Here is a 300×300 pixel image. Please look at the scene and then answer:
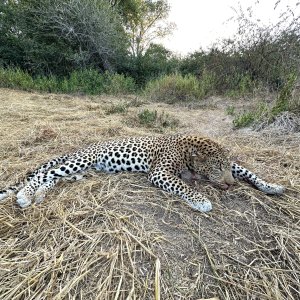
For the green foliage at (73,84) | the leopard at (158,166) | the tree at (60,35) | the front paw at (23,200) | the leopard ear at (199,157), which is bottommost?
the green foliage at (73,84)

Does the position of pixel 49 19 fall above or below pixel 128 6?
below

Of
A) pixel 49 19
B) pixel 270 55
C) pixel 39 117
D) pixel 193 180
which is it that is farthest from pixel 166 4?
pixel 193 180

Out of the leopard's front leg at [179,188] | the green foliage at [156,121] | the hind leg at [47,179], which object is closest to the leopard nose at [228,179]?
the leopard's front leg at [179,188]

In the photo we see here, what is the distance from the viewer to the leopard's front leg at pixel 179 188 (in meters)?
3.00

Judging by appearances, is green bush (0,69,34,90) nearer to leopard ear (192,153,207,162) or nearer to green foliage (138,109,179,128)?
green foliage (138,109,179,128)

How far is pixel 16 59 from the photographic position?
53.9ft

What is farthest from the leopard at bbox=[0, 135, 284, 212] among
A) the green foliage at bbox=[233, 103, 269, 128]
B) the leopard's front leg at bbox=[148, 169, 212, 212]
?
the green foliage at bbox=[233, 103, 269, 128]

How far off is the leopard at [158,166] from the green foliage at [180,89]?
21.8 ft

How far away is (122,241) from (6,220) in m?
1.29

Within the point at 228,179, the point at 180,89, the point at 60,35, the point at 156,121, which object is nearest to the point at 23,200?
the point at 228,179

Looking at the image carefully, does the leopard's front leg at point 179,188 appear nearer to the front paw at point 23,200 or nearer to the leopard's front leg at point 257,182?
the leopard's front leg at point 257,182

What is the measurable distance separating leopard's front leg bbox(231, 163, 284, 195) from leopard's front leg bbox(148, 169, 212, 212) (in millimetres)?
854

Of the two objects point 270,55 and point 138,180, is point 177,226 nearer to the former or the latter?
point 138,180

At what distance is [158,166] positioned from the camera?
3719 mm
